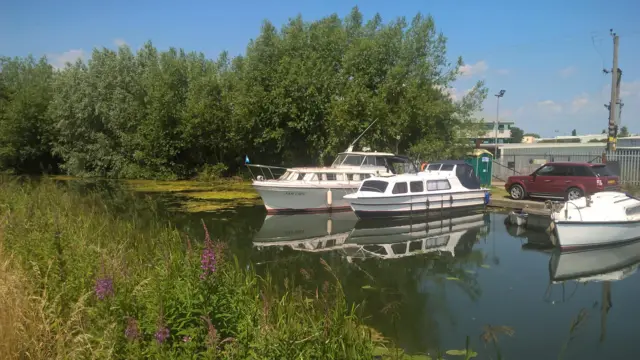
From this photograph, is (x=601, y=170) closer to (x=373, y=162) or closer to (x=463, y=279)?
(x=373, y=162)

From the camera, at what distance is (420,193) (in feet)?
56.4

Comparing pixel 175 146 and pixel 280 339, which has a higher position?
pixel 175 146

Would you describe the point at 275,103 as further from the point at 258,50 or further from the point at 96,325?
the point at 96,325

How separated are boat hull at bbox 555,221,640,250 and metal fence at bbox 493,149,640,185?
10826mm

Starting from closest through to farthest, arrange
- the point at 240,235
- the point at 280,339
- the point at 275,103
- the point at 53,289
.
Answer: the point at 280,339 → the point at 53,289 → the point at 240,235 → the point at 275,103

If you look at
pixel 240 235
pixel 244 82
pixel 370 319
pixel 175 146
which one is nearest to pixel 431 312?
pixel 370 319

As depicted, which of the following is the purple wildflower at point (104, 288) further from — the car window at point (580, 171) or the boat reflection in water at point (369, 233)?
the car window at point (580, 171)

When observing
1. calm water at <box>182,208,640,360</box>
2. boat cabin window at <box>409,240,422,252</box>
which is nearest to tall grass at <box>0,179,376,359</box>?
calm water at <box>182,208,640,360</box>

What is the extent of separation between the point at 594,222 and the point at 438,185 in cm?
710

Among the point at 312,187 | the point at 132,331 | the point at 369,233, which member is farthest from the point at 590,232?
the point at 132,331

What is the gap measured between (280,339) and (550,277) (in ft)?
24.9

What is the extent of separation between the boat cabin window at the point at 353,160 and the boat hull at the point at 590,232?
10438mm

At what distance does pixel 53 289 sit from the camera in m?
5.51

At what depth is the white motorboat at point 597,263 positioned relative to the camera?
9.56 m
